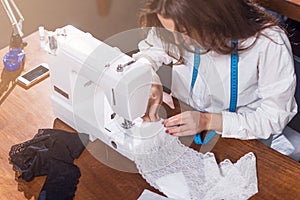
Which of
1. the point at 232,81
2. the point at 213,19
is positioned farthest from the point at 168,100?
the point at 213,19

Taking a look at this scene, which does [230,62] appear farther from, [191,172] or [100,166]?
[100,166]

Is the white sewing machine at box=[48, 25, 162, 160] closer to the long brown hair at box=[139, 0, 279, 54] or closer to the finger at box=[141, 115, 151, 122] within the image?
the finger at box=[141, 115, 151, 122]

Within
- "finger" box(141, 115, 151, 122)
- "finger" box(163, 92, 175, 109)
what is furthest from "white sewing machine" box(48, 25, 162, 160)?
"finger" box(163, 92, 175, 109)

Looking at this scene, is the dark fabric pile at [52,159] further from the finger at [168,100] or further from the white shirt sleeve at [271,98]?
the white shirt sleeve at [271,98]

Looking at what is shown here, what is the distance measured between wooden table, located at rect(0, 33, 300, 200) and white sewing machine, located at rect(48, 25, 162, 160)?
0.05m

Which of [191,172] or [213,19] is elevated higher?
[213,19]

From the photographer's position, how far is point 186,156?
4.25 feet

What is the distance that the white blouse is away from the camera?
4.42 feet

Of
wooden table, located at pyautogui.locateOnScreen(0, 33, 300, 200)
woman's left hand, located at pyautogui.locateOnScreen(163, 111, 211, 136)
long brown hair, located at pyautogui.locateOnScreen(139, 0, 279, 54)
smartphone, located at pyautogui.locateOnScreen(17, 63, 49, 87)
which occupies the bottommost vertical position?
wooden table, located at pyautogui.locateOnScreen(0, 33, 300, 200)

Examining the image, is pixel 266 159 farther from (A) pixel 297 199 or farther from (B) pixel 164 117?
(B) pixel 164 117

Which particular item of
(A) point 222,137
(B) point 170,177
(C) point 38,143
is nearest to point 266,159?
(A) point 222,137

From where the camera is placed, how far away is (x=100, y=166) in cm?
130

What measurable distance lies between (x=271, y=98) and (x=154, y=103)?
32 cm

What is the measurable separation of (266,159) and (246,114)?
0.53 ft
